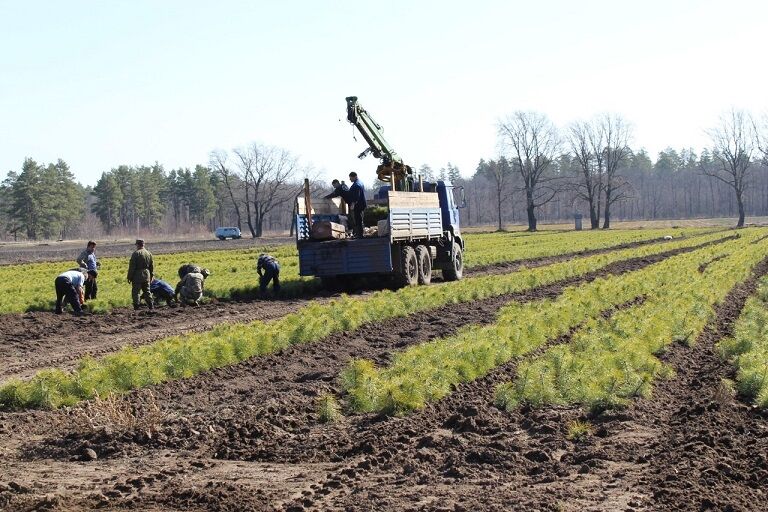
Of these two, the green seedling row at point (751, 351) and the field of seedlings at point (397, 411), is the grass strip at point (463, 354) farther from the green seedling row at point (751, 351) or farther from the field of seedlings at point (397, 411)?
the green seedling row at point (751, 351)

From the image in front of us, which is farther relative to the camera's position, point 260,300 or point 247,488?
point 260,300

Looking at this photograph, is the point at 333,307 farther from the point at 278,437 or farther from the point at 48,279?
the point at 48,279

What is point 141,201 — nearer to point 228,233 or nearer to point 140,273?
point 228,233

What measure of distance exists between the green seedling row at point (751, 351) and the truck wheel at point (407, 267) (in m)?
7.96

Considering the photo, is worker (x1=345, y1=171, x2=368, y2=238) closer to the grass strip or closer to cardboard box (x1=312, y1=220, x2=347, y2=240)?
cardboard box (x1=312, y1=220, x2=347, y2=240)

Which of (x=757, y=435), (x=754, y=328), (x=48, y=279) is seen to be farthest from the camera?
(x=48, y=279)

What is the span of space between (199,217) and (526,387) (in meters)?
132

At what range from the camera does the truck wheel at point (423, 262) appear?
24625 mm

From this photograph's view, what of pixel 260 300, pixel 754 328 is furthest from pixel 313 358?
pixel 260 300

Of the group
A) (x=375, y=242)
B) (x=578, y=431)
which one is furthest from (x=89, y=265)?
(x=578, y=431)

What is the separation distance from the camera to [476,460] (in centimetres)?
779

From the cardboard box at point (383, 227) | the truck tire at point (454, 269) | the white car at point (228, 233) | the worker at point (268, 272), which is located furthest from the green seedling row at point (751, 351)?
the white car at point (228, 233)

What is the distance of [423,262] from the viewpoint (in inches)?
977

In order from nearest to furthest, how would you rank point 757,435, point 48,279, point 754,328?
point 757,435, point 754,328, point 48,279
